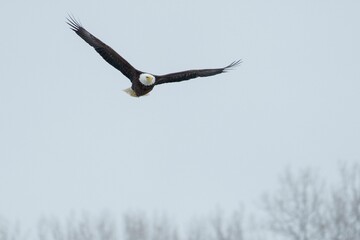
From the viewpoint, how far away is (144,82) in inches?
945

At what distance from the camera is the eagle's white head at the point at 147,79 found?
78.7 feet

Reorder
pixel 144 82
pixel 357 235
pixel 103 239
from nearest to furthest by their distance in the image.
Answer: pixel 144 82 → pixel 357 235 → pixel 103 239

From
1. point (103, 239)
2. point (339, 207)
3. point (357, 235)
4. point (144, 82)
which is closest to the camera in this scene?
point (144, 82)

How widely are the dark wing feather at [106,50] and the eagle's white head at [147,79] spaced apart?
1.18 feet

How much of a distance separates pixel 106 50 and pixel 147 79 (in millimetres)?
748

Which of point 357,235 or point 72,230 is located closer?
point 357,235

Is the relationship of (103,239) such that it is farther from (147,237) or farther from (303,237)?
(303,237)

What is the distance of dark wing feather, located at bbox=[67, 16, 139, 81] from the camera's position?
24.4 meters

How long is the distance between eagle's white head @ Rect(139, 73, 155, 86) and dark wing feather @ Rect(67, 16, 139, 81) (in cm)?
36

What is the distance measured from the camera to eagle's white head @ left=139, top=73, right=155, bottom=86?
23984mm

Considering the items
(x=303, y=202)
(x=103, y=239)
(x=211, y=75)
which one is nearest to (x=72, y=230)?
(x=103, y=239)

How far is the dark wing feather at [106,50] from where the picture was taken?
961 inches

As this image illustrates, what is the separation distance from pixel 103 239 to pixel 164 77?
18.4 meters

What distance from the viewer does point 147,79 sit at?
23984mm
